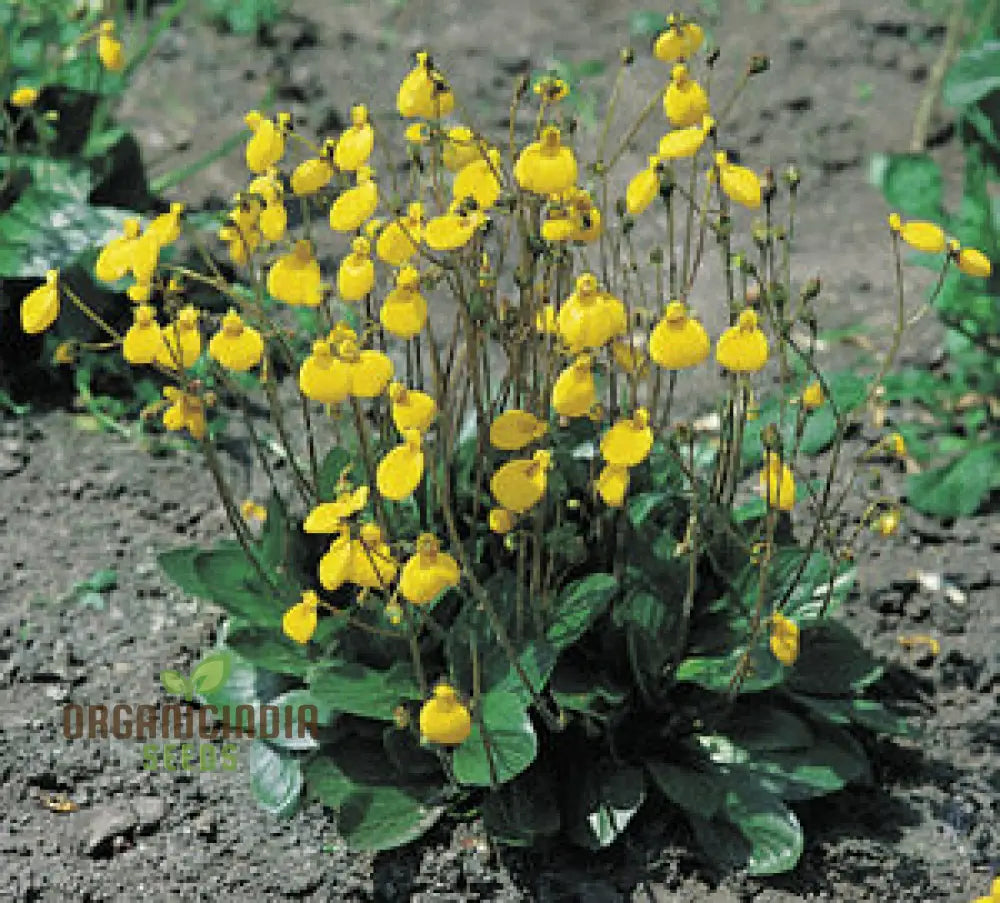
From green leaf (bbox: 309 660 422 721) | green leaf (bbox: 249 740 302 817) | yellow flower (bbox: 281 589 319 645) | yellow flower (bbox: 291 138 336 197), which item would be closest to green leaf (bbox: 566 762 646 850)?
green leaf (bbox: 309 660 422 721)

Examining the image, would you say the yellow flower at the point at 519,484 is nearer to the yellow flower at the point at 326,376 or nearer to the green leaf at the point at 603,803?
the yellow flower at the point at 326,376

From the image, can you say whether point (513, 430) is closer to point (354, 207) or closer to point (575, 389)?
point (575, 389)

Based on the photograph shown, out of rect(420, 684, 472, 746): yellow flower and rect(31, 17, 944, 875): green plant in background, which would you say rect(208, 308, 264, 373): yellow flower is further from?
rect(420, 684, 472, 746): yellow flower

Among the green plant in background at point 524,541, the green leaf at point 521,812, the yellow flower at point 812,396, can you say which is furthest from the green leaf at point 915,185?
the green leaf at point 521,812

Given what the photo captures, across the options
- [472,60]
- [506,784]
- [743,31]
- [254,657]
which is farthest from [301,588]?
[743,31]

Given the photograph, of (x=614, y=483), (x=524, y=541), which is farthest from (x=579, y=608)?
(x=614, y=483)
